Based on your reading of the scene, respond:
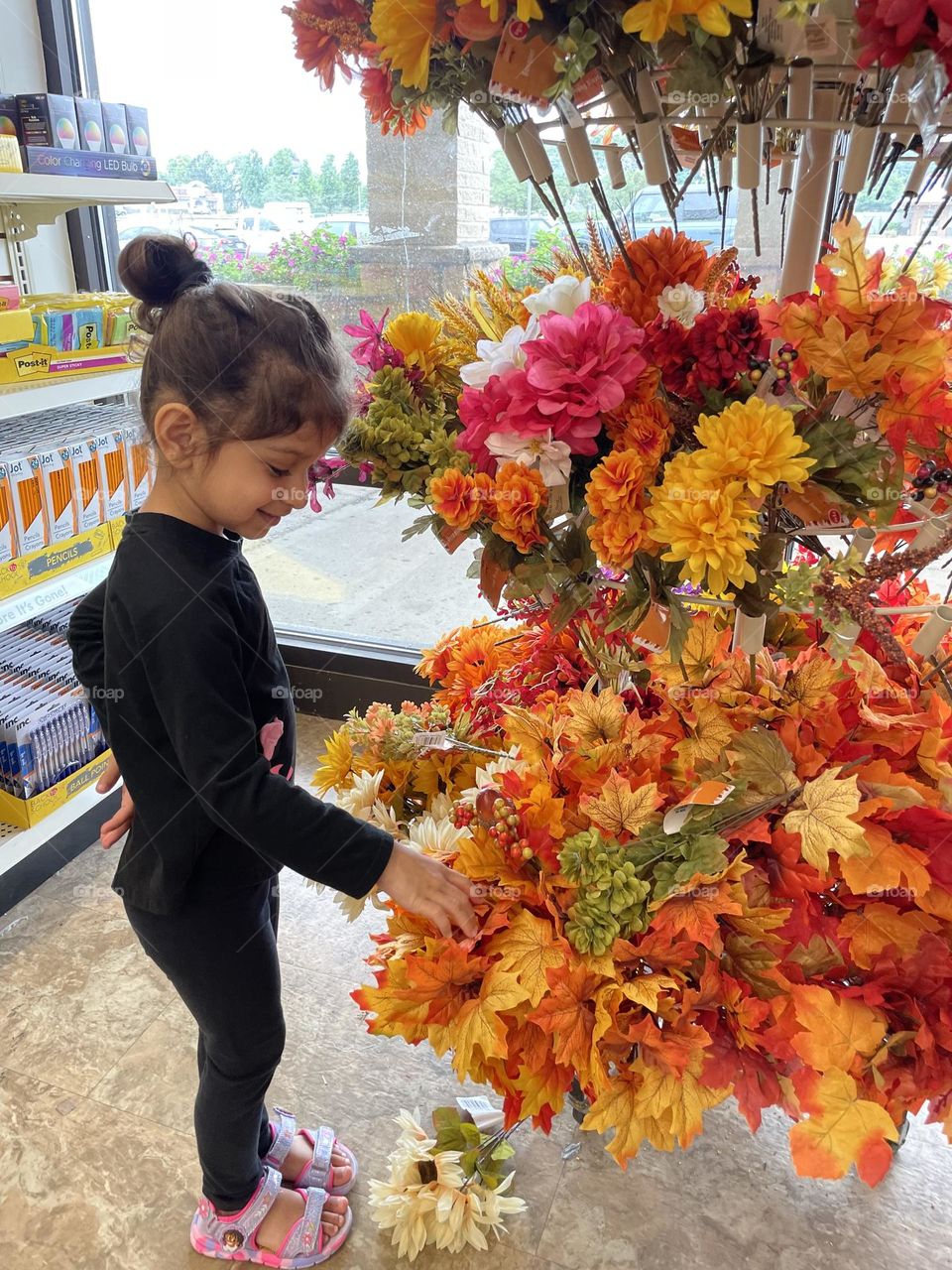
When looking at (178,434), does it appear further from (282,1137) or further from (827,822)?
(282,1137)

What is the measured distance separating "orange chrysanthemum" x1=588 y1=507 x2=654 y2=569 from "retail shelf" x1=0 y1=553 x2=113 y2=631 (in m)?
1.31

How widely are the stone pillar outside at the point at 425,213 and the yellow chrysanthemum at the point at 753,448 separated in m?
1.49

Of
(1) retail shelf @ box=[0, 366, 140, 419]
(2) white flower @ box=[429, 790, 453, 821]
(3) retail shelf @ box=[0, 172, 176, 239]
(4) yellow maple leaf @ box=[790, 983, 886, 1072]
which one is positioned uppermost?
(3) retail shelf @ box=[0, 172, 176, 239]

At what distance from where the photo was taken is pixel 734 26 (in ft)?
1.84

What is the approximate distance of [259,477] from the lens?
82 centimetres

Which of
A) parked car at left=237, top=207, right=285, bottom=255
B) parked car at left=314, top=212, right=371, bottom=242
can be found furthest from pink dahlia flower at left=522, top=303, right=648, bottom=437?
parked car at left=237, top=207, right=285, bottom=255

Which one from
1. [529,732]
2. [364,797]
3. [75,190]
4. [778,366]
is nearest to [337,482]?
[75,190]

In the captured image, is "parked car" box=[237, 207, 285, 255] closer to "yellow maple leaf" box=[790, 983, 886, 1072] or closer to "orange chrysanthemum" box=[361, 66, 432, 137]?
"orange chrysanthemum" box=[361, 66, 432, 137]

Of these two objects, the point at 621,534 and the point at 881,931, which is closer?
the point at 621,534

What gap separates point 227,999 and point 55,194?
1.34m

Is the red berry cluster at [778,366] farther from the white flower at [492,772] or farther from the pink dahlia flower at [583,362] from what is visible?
the white flower at [492,772]

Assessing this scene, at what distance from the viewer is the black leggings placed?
96 centimetres

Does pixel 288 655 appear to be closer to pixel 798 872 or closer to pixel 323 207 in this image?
pixel 323 207

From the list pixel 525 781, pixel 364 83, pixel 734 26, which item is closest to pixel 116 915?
pixel 525 781
